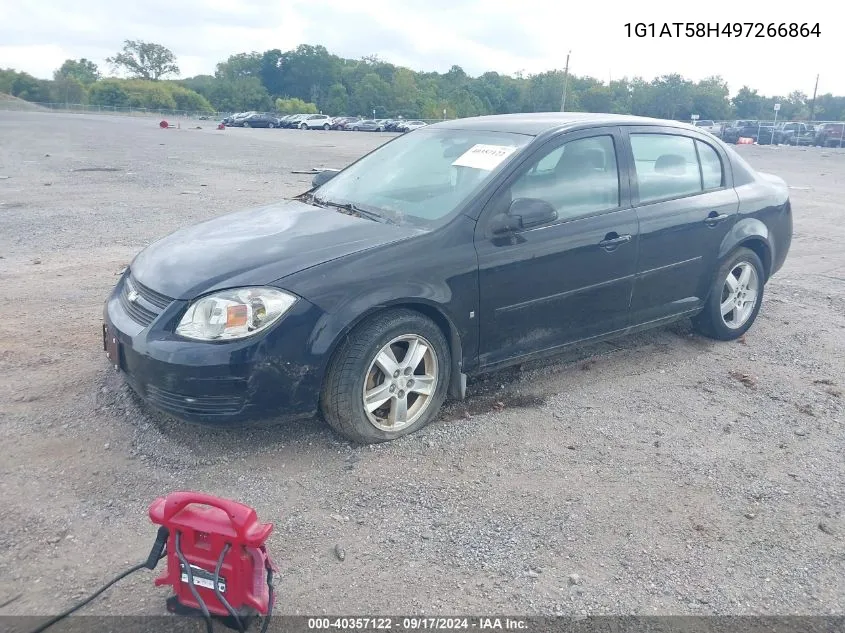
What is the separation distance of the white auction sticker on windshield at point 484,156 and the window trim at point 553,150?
121 mm

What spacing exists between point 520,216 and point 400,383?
115cm

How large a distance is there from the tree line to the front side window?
8505cm

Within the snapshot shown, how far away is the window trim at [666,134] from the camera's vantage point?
4.77 m

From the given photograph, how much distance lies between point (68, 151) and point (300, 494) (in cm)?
2180

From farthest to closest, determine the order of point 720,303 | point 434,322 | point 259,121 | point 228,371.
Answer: point 259,121
point 720,303
point 434,322
point 228,371

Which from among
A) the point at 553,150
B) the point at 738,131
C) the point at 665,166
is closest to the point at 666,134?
the point at 665,166

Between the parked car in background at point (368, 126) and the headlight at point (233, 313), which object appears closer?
the headlight at point (233, 313)

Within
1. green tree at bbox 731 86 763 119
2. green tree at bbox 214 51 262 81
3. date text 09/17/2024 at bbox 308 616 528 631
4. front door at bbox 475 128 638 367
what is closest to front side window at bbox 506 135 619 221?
front door at bbox 475 128 638 367

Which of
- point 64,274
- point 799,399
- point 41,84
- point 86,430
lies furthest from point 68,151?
point 41,84

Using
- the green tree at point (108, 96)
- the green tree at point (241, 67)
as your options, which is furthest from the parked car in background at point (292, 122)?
the green tree at point (241, 67)

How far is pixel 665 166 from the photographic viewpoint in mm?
5039

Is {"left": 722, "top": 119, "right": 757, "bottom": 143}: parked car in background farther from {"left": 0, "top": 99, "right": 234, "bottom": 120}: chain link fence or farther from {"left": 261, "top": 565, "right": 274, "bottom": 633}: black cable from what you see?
{"left": 0, "top": 99, "right": 234, "bottom": 120}: chain link fence

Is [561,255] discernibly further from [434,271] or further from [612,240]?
[434,271]

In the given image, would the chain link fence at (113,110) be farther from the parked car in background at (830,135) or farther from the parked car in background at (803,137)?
the parked car in background at (830,135)
